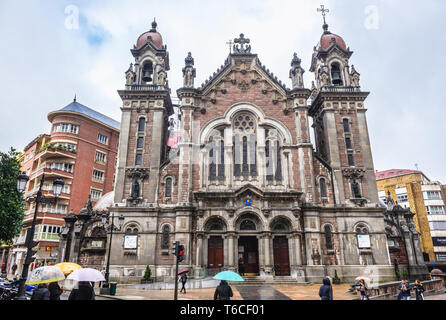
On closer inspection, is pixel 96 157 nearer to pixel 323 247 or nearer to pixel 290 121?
pixel 290 121

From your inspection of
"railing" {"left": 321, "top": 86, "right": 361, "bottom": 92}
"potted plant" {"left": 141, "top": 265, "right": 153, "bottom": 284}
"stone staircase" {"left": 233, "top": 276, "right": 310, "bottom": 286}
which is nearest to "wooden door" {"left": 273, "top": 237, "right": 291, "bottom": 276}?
"stone staircase" {"left": 233, "top": 276, "right": 310, "bottom": 286}

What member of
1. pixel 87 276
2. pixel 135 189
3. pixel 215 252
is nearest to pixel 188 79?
pixel 135 189

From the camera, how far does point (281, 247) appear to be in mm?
27391

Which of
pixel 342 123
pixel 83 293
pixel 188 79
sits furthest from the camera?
pixel 188 79

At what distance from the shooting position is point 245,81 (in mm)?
32594

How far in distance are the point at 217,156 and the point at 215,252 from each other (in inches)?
355

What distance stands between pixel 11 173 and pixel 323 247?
89.3ft

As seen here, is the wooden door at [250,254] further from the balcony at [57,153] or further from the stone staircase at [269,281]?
the balcony at [57,153]

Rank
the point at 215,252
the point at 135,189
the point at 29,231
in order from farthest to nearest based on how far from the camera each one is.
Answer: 1. the point at 135,189
2. the point at 215,252
3. the point at 29,231

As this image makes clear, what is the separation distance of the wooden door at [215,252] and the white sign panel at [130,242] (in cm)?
644

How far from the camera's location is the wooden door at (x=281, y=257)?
87.9 feet

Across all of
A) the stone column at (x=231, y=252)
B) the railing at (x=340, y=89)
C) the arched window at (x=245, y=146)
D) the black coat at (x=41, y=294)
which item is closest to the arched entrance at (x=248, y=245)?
the stone column at (x=231, y=252)

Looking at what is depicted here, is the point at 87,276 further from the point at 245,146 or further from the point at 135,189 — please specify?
the point at 245,146
